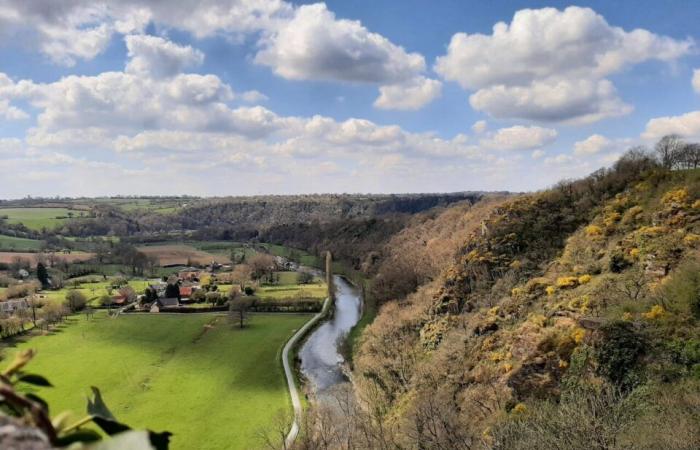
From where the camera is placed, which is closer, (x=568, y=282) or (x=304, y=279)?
(x=568, y=282)

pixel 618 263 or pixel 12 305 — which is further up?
pixel 618 263

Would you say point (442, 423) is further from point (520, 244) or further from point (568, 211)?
point (568, 211)

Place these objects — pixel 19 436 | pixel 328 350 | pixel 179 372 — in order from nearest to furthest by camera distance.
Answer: pixel 19 436 → pixel 179 372 → pixel 328 350

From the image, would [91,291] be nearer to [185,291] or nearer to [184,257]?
[185,291]

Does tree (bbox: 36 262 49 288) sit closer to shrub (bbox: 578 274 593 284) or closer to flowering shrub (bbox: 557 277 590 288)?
flowering shrub (bbox: 557 277 590 288)

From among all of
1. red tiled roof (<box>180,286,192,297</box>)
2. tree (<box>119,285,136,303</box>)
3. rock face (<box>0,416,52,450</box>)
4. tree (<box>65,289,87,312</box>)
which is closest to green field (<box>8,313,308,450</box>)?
tree (<box>65,289,87,312</box>)

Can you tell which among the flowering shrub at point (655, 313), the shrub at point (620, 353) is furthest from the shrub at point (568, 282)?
the shrub at point (620, 353)

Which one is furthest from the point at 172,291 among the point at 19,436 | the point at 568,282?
the point at 19,436
